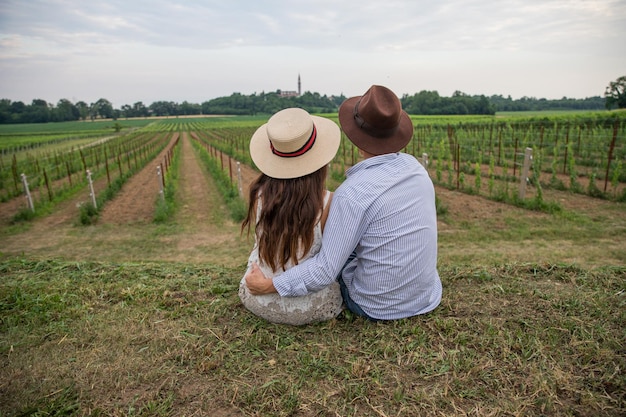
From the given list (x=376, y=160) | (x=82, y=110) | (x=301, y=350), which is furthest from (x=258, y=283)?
(x=82, y=110)

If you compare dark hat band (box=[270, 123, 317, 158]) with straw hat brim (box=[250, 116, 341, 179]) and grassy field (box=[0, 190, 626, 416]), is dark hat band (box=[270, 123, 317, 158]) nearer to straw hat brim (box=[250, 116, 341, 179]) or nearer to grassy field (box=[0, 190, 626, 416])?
straw hat brim (box=[250, 116, 341, 179])

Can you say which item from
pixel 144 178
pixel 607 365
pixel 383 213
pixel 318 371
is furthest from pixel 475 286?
pixel 144 178

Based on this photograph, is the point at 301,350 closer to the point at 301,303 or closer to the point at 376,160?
the point at 301,303

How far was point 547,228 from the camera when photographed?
6.20 meters

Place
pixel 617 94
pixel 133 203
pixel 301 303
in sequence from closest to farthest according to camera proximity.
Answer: pixel 301 303 < pixel 133 203 < pixel 617 94

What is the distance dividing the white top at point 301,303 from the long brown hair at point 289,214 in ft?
0.21

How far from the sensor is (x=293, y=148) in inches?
75.4

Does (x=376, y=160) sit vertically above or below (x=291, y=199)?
above

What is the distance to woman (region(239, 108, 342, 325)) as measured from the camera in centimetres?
191

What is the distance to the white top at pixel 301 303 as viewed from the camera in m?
2.04

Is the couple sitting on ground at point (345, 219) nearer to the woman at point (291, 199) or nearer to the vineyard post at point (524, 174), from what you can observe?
the woman at point (291, 199)

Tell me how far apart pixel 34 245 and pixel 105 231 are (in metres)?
1.18

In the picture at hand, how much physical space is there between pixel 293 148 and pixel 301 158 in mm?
63

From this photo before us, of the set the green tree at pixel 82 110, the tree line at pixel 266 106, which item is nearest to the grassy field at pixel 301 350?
the tree line at pixel 266 106
